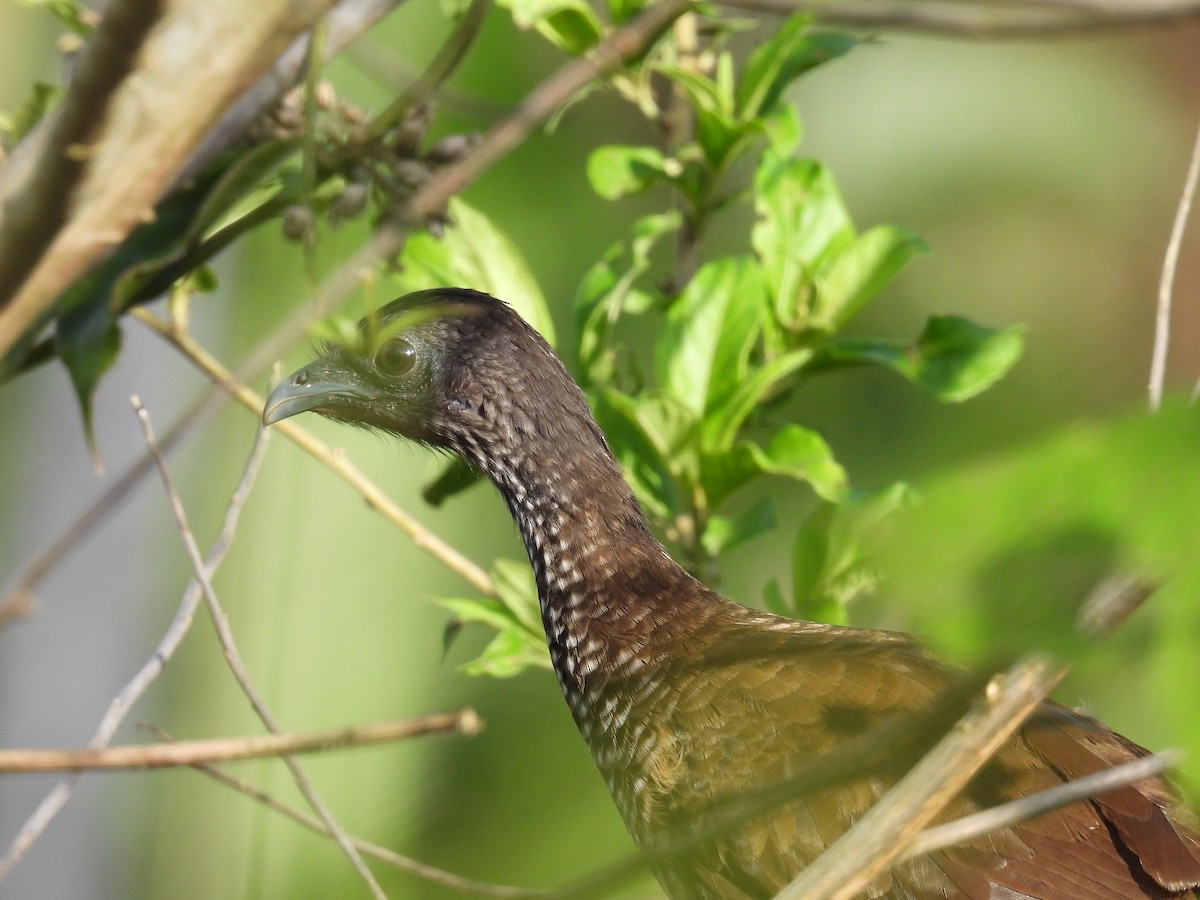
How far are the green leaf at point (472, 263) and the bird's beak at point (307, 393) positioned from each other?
0.27 m

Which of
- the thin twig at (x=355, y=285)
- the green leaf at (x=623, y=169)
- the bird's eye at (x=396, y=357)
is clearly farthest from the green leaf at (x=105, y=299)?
the green leaf at (x=623, y=169)

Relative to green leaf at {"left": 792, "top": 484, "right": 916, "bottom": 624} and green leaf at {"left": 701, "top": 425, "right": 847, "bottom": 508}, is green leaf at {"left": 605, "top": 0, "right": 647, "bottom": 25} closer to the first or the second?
green leaf at {"left": 701, "top": 425, "right": 847, "bottom": 508}

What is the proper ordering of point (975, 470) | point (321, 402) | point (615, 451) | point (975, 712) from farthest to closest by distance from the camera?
1. point (321, 402)
2. point (615, 451)
3. point (975, 712)
4. point (975, 470)

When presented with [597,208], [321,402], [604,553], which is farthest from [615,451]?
[597,208]

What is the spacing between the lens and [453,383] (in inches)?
89.0

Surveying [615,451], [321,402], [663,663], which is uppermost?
[321,402]

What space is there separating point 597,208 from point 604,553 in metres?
1.36

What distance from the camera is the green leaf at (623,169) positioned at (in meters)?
1.99

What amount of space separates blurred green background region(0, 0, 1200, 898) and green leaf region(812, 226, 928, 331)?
0.68 metres

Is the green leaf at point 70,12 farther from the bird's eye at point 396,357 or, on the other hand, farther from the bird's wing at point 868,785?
the bird's wing at point 868,785

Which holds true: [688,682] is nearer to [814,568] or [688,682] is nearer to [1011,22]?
[814,568]

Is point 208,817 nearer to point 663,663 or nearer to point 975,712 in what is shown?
point 663,663

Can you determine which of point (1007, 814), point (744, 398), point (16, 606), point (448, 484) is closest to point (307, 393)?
point (448, 484)

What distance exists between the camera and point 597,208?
127 inches
